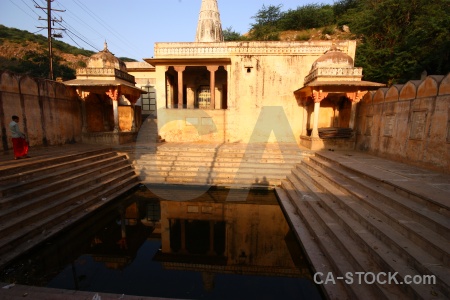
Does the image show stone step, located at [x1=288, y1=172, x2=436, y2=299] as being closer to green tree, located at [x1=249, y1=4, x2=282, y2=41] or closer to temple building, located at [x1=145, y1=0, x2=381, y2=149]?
temple building, located at [x1=145, y1=0, x2=381, y2=149]

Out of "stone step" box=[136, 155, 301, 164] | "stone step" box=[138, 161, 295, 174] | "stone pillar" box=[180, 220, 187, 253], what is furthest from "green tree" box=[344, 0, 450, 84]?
"stone pillar" box=[180, 220, 187, 253]

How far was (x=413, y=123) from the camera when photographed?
271 inches

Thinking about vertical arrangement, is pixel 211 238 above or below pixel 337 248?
below

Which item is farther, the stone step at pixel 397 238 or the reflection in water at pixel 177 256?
the reflection in water at pixel 177 256

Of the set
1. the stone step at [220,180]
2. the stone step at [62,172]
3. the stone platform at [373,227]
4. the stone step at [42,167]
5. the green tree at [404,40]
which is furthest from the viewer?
the green tree at [404,40]

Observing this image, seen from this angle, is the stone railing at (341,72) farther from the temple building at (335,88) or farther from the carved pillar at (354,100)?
the carved pillar at (354,100)

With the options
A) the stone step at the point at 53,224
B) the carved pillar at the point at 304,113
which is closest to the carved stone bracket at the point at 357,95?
the carved pillar at the point at 304,113

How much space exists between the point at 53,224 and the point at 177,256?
9.52 ft

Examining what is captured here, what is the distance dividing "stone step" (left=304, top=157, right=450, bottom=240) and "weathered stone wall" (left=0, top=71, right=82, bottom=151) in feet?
37.3

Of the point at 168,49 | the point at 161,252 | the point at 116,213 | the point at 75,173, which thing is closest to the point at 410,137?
the point at 161,252

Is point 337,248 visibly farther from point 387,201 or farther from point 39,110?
point 39,110

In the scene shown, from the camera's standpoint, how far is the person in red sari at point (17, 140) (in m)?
6.38

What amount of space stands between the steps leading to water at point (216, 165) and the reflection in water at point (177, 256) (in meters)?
2.06

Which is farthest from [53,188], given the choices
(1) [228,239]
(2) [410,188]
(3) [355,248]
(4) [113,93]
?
(2) [410,188]
